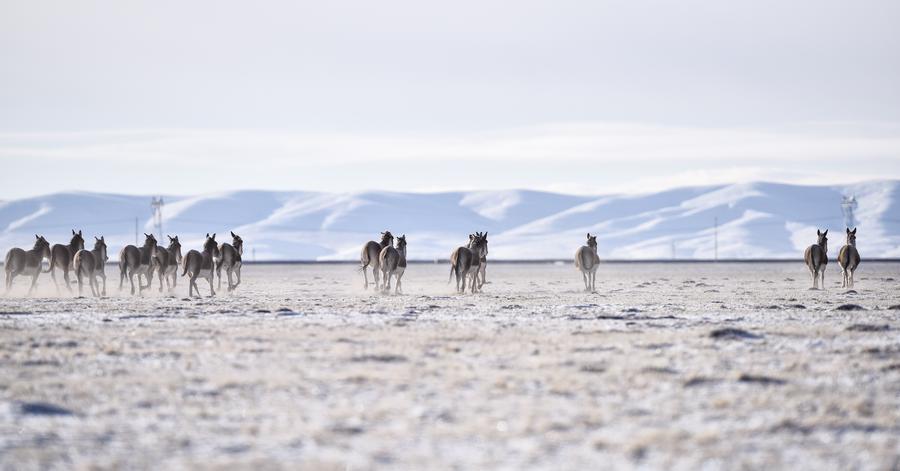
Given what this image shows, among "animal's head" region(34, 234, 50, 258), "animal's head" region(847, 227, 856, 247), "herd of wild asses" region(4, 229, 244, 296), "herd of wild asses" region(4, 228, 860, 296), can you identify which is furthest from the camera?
"animal's head" region(847, 227, 856, 247)

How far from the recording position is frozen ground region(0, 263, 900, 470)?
473 inches

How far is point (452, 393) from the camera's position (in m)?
15.5

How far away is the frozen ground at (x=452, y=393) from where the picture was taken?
12.0m

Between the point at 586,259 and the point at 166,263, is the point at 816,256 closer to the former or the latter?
the point at 586,259

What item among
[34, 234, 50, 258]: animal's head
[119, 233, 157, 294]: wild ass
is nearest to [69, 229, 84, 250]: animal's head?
[34, 234, 50, 258]: animal's head

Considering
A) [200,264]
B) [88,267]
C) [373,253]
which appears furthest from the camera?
[373,253]

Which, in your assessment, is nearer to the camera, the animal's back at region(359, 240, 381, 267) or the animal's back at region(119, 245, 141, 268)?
the animal's back at region(119, 245, 141, 268)

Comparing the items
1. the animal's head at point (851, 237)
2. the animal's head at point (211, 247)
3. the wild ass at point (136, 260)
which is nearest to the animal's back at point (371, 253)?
the animal's head at point (211, 247)

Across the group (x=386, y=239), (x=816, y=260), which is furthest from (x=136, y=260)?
(x=816, y=260)

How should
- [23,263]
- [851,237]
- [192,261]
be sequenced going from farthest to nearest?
[851,237] → [23,263] → [192,261]

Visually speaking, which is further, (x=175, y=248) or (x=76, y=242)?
(x=175, y=248)

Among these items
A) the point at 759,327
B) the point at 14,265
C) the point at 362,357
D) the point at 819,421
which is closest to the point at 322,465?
the point at 819,421

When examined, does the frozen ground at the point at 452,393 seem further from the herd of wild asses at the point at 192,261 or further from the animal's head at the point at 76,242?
the animal's head at the point at 76,242

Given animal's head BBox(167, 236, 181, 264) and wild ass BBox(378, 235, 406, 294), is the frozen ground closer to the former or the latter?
wild ass BBox(378, 235, 406, 294)
